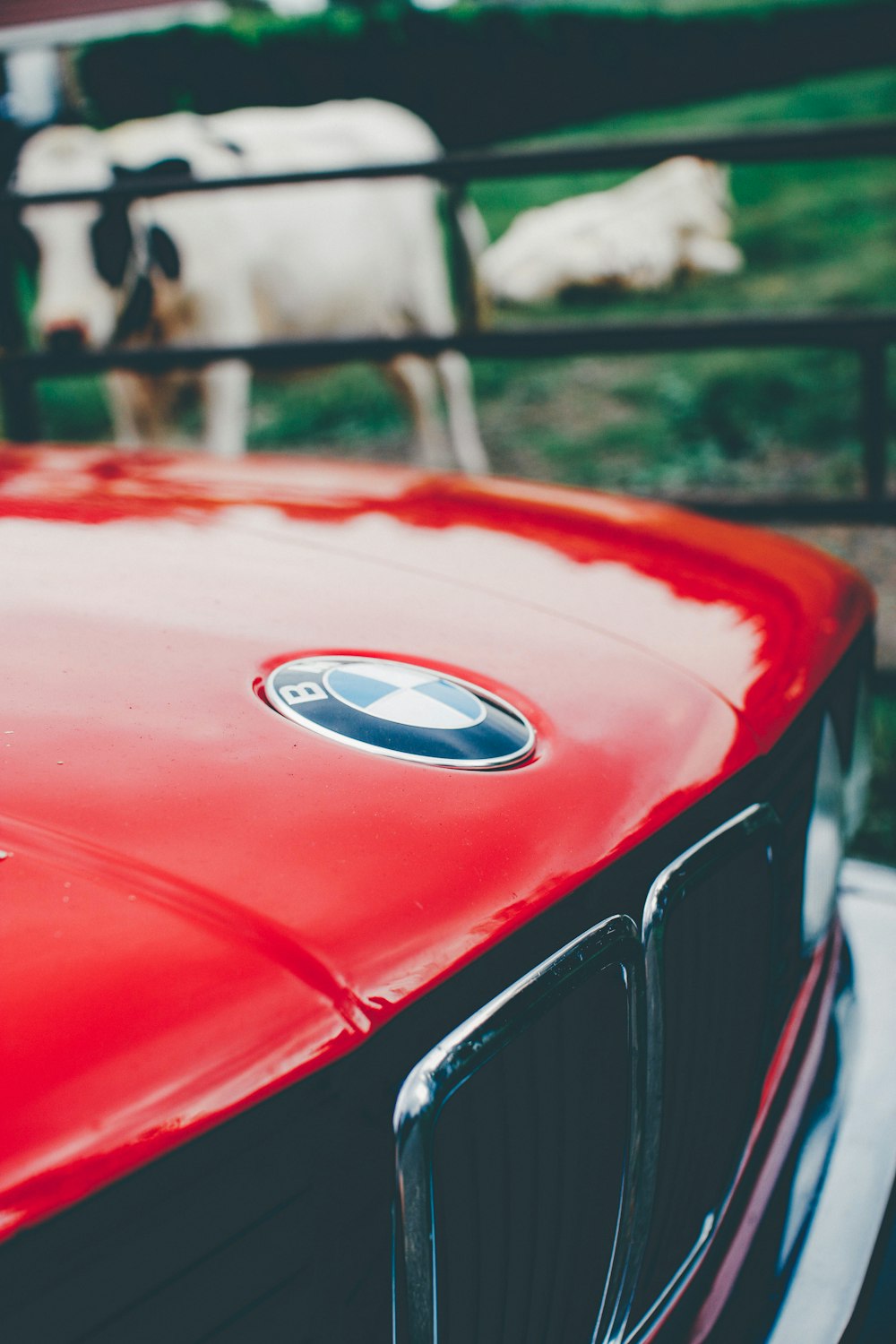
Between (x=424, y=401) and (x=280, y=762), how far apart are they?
5809 mm

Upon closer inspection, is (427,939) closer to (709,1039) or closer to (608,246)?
(709,1039)

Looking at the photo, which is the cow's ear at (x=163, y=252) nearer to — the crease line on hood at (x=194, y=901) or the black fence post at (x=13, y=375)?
the black fence post at (x=13, y=375)

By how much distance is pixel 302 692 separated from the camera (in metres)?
1.00

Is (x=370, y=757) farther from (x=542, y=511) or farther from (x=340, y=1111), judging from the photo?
(x=542, y=511)

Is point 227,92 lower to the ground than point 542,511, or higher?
higher

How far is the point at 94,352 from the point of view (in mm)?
4406

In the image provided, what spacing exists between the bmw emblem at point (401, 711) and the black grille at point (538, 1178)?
0.21m

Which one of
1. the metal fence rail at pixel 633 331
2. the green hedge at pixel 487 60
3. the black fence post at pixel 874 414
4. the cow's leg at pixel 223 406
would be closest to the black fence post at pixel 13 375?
the metal fence rail at pixel 633 331

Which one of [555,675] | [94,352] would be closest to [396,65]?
[94,352]

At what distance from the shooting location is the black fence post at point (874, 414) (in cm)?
336

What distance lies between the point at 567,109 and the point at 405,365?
6.29 meters

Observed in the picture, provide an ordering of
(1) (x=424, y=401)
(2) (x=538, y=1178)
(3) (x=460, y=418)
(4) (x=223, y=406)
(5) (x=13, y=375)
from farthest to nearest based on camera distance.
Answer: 1. (1) (x=424, y=401)
2. (3) (x=460, y=418)
3. (4) (x=223, y=406)
4. (5) (x=13, y=375)
5. (2) (x=538, y=1178)

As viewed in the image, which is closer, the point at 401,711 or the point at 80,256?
the point at 401,711

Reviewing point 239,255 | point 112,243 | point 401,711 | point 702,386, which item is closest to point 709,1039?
point 401,711
